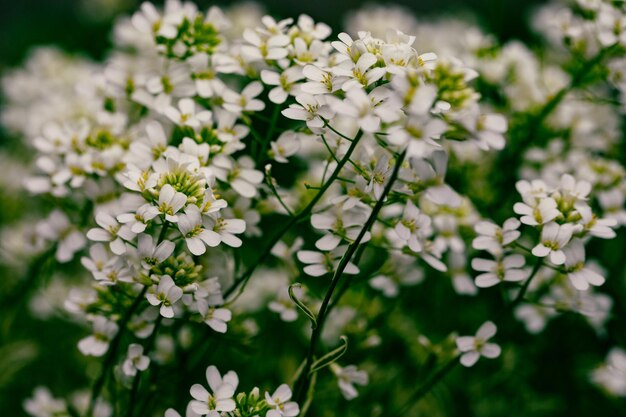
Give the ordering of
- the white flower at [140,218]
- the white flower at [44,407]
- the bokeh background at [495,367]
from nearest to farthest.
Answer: the white flower at [140,218] < the white flower at [44,407] < the bokeh background at [495,367]

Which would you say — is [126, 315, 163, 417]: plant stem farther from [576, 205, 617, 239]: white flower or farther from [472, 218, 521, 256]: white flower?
[576, 205, 617, 239]: white flower

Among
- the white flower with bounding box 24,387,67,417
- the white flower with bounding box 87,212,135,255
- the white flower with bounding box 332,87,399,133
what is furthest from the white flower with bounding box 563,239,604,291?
the white flower with bounding box 24,387,67,417

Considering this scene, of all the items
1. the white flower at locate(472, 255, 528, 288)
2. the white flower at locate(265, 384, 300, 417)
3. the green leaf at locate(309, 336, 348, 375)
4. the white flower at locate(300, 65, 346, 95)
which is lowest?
the white flower at locate(265, 384, 300, 417)

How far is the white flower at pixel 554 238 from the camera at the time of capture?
1.35 metres

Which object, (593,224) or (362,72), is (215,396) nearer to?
(362,72)

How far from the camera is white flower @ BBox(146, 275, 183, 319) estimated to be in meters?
1.25

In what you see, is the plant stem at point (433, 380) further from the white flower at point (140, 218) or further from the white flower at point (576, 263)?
the white flower at point (140, 218)

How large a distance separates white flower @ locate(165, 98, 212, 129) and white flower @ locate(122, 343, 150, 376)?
50 cm

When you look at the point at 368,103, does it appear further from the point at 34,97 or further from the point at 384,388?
the point at 34,97

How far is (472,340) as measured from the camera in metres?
1.44

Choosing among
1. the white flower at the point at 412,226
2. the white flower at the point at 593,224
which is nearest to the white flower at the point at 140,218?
the white flower at the point at 412,226

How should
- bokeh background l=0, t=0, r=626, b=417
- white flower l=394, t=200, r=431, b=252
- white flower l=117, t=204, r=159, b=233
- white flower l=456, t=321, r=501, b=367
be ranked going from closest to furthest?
white flower l=117, t=204, r=159, b=233, white flower l=394, t=200, r=431, b=252, white flower l=456, t=321, r=501, b=367, bokeh background l=0, t=0, r=626, b=417

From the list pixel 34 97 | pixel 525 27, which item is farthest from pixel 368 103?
pixel 525 27

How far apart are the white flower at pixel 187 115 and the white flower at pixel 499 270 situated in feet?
2.31
